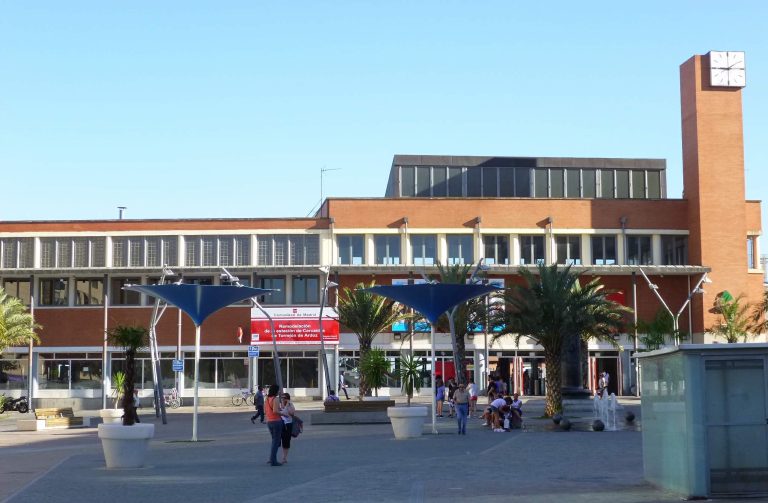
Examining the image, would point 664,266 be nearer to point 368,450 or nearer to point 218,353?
point 218,353

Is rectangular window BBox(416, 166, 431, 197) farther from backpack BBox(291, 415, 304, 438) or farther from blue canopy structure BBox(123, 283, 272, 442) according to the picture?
backpack BBox(291, 415, 304, 438)

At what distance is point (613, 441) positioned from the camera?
26.9 meters

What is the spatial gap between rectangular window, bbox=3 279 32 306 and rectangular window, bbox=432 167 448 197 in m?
26.4

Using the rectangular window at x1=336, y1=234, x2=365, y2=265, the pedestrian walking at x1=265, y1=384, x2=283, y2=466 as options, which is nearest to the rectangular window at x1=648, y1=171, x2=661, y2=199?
the rectangular window at x1=336, y1=234, x2=365, y2=265

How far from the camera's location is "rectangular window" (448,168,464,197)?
246 feet

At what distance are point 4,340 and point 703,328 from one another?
36569mm

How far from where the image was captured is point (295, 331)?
204 feet

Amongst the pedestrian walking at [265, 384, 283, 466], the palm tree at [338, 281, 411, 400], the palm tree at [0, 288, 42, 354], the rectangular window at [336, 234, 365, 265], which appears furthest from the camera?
the rectangular window at [336, 234, 365, 265]

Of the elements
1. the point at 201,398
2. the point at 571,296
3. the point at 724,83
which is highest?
the point at 724,83

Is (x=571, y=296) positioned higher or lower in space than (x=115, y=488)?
higher

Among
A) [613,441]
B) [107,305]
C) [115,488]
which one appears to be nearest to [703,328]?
[107,305]

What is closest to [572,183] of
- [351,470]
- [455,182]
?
[455,182]

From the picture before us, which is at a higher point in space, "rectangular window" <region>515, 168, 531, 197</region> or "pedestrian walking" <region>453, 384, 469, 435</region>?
"rectangular window" <region>515, 168, 531, 197</region>

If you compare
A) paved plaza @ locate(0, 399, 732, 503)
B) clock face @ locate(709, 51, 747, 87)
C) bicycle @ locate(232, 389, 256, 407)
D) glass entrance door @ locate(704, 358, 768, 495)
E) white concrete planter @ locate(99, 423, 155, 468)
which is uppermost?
clock face @ locate(709, 51, 747, 87)
